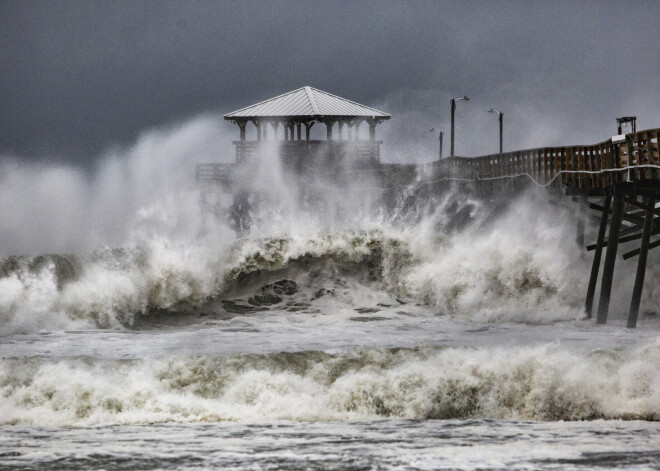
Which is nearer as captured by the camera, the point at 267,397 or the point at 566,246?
the point at 267,397

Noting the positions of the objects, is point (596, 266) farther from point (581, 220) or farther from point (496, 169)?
point (496, 169)

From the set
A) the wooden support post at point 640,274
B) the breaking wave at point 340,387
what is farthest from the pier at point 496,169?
the breaking wave at point 340,387

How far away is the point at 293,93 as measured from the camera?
44.9m

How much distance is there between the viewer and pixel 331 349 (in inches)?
639

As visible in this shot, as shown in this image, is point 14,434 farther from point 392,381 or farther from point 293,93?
point 293,93

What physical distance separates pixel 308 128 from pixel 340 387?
28.8 m

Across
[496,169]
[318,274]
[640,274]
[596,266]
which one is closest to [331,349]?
[640,274]

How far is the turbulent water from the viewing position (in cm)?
1042

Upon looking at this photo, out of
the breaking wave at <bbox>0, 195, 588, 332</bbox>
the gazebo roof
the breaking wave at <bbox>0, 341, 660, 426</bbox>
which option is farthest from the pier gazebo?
the breaking wave at <bbox>0, 341, 660, 426</bbox>

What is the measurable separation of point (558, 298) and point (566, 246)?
1.95 meters

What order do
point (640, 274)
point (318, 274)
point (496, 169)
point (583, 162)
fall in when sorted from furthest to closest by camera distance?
1. point (496, 169)
2. point (318, 274)
3. point (583, 162)
4. point (640, 274)

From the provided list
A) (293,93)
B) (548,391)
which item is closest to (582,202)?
(548,391)

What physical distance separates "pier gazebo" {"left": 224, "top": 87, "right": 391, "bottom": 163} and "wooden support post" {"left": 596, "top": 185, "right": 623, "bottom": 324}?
70.0 feet

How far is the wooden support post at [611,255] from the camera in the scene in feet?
67.7
